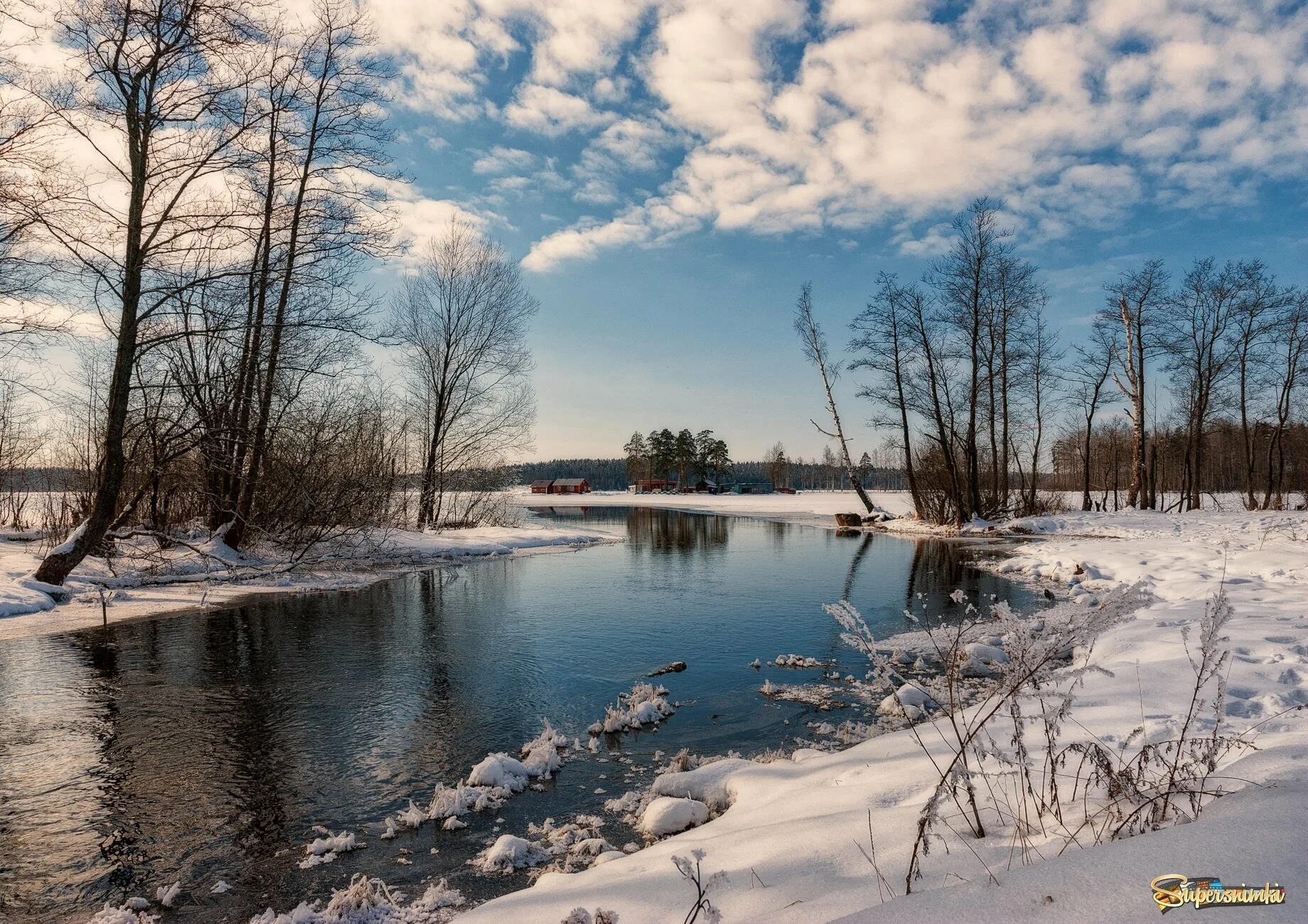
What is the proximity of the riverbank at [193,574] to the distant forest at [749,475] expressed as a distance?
112872 mm

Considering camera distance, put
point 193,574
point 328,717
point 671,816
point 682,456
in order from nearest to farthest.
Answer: point 671,816, point 328,717, point 193,574, point 682,456

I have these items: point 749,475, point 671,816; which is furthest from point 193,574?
point 749,475

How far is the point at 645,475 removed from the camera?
10888cm

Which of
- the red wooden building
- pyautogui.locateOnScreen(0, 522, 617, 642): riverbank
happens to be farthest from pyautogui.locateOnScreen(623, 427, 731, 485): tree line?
pyautogui.locateOnScreen(0, 522, 617, 642): riverbank

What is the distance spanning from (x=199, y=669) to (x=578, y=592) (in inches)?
255

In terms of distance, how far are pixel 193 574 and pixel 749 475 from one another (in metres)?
162

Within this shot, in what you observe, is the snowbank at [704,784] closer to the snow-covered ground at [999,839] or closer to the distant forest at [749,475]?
the snow-covered ground at [999,839]

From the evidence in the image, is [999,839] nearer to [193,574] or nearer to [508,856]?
[508,856]

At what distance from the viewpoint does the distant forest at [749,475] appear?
143750 mm

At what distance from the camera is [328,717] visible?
19.3 ft

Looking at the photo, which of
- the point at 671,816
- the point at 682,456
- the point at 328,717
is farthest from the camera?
the point at 682,456

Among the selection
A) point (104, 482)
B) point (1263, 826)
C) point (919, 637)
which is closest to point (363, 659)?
point (104, 482)

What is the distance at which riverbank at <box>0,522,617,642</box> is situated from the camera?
9.66 m

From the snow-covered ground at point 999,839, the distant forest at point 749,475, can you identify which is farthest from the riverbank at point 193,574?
the distant forest at point 749,475
